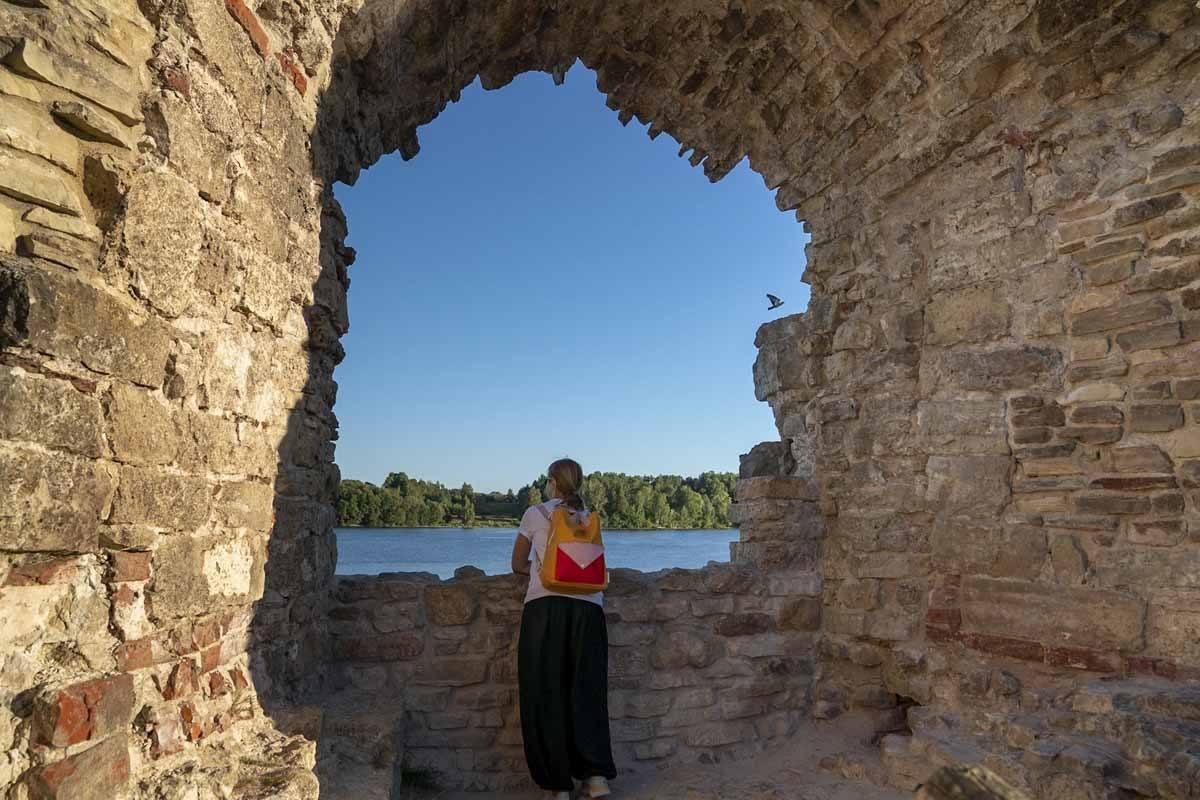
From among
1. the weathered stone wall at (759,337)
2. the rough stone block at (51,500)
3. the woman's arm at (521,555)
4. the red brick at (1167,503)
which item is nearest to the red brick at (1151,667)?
the weathered stone wall at (759,337)

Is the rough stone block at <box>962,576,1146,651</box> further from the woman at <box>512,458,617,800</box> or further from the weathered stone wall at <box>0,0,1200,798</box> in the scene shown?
the woman at <box>512,458,617,800</box>

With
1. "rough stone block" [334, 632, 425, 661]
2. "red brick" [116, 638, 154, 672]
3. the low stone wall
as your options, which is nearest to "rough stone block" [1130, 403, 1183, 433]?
the low stone wall

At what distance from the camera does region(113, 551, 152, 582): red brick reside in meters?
1.94

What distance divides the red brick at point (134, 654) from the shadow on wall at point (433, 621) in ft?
2.11

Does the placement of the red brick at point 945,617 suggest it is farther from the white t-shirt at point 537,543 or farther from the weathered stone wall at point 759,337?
the white t-shirt at point 537,543

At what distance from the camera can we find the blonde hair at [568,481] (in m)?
3.52

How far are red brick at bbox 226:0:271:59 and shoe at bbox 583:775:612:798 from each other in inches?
120

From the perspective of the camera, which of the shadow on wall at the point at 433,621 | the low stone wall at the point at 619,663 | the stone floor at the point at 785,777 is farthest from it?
the low stone wall at the point at 619,663

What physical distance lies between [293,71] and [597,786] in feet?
10.1

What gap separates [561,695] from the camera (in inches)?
133

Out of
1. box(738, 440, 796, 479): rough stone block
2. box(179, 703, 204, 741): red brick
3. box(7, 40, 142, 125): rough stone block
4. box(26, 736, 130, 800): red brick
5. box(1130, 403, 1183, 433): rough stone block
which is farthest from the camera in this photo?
box(738, 440, 796, 479): rough stone block

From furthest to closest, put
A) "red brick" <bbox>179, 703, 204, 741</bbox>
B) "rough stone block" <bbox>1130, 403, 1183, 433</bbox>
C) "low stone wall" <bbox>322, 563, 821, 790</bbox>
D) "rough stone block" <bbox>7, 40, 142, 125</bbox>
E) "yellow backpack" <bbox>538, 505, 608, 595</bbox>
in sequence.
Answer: "low stone wall" <bbox>322, 563, 821, 790</bbox>, "yellow backpack" <bbox>538, 505, 608, 595</bbox>, "rough stone block" <bbox>1130, 403, 1183, 433</bbox>, "red brick" <bbox>179, 703, 204, 741</bbox>, "rough stone block" <bbox>7, 40, 142, 125</bbox>

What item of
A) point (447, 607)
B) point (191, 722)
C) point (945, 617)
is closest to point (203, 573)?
point (191, 722)

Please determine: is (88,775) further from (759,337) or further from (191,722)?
(759,337)
